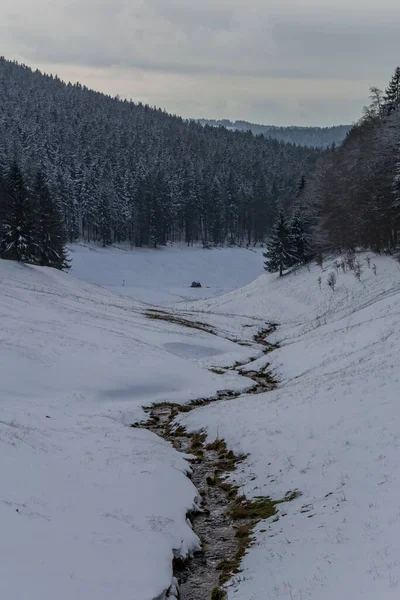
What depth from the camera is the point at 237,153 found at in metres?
179

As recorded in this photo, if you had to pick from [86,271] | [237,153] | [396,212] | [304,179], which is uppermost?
[237,153]

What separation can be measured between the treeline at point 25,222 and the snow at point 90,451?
16.0 m

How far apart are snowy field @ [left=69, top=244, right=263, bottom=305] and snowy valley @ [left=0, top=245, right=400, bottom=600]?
38.6 metres

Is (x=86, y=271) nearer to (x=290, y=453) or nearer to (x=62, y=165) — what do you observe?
(x=62, y=165)

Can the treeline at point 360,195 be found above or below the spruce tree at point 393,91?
below

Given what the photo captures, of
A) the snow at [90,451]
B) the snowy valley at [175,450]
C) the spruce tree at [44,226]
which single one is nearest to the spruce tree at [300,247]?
the snowy valley at [175,450]

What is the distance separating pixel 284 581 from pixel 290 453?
620 cm

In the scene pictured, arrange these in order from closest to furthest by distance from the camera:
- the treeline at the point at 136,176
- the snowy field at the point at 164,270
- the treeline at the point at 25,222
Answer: the treeline at the point at 25,222 < the snowy field at the point at 164,270 < the treeline at the point at 136,176

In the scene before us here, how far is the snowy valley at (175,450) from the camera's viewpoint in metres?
8.79

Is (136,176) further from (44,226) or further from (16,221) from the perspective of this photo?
(16,221)

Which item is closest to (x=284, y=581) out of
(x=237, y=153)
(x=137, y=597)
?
(x=137, y=597)

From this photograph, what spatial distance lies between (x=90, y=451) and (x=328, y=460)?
23.4ft

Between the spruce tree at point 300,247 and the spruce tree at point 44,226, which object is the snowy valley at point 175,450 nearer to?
the spruce tree at point 44,226

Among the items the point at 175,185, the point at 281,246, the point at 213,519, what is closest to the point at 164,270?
the point at 281,246
